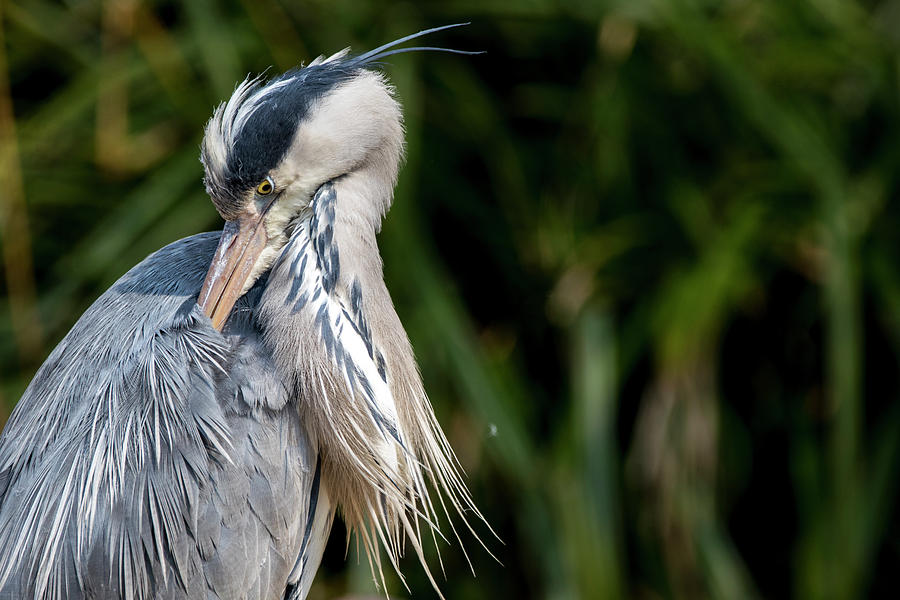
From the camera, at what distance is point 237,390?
164cm

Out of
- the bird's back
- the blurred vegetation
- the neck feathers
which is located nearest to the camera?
the bird's back

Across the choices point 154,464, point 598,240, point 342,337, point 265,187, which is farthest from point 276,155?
point 598,240

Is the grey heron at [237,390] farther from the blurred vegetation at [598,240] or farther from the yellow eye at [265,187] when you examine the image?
the blurred vegetation at [598,240]

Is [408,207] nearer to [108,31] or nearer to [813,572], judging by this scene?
[108,31]

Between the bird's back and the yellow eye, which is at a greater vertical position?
the yellow eye

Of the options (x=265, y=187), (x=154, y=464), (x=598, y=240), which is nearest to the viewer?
(x=154, y=464)

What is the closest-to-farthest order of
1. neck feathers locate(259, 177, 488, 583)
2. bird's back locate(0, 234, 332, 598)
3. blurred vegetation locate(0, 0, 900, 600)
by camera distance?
1. bird's back locate(0, 234, 332, 598)
2. neck feathers locate(259, 177, 488, 583)
3. blurred vegetation locate(0, 0, 900, 600)

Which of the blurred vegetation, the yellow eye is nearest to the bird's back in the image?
the yellow eye

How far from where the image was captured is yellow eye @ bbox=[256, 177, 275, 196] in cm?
167

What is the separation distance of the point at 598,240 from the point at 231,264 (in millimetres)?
1634

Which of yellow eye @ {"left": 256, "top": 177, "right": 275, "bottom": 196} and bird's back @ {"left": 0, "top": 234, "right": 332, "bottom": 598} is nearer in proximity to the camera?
bird's back @ {"left": 0, "top": 234, "right": 332, "bottom": 598}

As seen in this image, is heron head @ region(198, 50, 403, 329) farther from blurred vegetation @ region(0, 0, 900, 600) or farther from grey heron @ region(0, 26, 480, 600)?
blurred vegetation @ region(0, 0, 900, 600)

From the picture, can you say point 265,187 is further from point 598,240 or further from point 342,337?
point 598,240

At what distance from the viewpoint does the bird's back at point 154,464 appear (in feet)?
5.07
